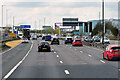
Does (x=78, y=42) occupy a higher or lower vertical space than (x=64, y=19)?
lower

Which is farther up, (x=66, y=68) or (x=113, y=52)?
(x=113, y=52)

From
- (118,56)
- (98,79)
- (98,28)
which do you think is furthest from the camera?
(98,28)

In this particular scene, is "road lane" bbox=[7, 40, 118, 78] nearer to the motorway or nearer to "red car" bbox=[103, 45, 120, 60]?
the motorway

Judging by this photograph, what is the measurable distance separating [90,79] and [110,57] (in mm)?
12362

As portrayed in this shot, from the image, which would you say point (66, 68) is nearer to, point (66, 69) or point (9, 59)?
point (66, 69)

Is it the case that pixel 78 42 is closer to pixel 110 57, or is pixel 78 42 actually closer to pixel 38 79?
pixel 110 57

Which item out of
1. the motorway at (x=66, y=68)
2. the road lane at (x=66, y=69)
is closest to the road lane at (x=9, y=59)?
the motorway at (x=66, y=68)

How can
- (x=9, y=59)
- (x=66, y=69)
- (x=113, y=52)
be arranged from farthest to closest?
1. (x=9, y=59)
2. (x=113, y=52)
3. (x=66, y=69)

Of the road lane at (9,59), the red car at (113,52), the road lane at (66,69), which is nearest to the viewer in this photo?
the road lane at (66,69)

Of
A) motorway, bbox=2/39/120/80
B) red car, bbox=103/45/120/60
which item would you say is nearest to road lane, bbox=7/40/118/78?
motorway, bbox=2/39/120/80

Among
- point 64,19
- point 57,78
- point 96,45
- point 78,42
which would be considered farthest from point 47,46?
point 64,19

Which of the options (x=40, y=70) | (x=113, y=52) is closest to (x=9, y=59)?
(x=113, y=52)

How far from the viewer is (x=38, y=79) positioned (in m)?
16.1

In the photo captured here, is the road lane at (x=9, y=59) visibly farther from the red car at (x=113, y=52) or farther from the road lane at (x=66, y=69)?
the red car at (x=113, y=52)
